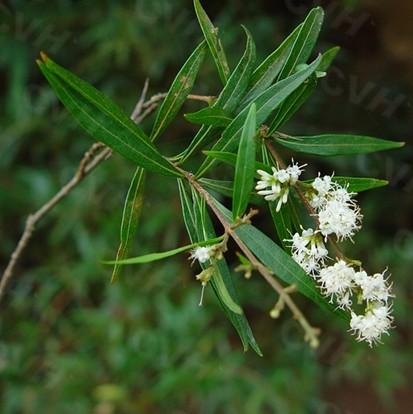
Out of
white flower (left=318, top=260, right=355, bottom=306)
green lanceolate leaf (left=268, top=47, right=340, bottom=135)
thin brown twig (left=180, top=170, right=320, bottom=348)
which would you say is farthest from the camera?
green lanceolate leaf (left=268, top=47, right=340, bottom=135)

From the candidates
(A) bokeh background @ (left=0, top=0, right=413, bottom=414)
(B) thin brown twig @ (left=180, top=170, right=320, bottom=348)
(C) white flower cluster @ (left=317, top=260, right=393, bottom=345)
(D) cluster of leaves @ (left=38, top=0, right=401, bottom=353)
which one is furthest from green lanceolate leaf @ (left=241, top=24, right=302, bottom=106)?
(A) bokeh background @ (left=0, top=0, right=413, bottom=414)

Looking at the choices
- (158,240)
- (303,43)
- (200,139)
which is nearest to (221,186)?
(200,139)

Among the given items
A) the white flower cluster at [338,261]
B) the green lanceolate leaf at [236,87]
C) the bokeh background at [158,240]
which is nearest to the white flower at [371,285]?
the white flower cluster at [338,261]

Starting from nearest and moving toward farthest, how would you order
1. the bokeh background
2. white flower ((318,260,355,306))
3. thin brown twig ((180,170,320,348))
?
thin brown twig ((180,170,320,348)), white flower ((318,260,355,306)), the bokeh background

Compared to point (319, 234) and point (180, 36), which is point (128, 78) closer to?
point (180, 36)

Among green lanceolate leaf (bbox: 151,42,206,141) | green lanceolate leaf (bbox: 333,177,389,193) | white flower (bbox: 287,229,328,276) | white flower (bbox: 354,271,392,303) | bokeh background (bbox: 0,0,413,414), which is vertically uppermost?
green lanceolate leaf (bbox: 151,42,206,141)

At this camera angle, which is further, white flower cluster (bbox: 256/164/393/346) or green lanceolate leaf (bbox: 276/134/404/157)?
green lanceolate leaf (bbox: 276/134/404/157)

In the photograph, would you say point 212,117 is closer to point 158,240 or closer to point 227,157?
point 227,157

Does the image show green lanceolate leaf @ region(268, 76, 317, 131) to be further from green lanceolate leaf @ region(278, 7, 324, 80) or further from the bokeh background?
the bokeh background
